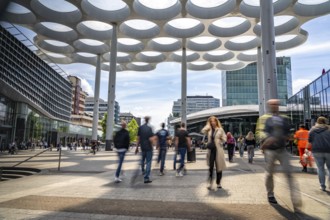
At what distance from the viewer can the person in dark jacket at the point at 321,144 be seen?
6340 millimetres

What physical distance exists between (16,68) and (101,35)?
1253 centimetres

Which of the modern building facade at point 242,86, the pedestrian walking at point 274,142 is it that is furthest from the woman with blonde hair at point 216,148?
the modern building facade at point 242,86

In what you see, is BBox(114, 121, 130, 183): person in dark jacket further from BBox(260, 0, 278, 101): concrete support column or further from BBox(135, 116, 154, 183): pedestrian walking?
BBox(260, 0, 278, 101): concrete support column

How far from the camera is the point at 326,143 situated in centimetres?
633

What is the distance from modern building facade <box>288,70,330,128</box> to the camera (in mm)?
19859

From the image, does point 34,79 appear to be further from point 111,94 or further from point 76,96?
point 76,96

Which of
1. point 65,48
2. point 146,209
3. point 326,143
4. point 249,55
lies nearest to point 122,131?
point 146,209

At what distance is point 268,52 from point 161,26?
23.3 meters

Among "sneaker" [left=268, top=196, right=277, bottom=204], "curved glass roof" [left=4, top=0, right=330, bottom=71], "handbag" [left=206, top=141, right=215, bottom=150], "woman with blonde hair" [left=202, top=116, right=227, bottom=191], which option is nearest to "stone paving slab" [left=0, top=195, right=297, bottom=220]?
"sneaker" [left=268, top=196, right=277, bottom=204]

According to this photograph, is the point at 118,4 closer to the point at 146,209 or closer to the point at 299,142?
the point at 299,142

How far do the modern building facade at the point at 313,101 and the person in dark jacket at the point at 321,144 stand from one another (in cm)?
1495

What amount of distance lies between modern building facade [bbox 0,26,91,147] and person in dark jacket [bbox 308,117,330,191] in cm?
2261

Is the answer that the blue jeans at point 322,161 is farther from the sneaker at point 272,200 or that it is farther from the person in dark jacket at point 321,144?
the sneaker at point 272,200

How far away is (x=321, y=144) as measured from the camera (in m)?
6.39
